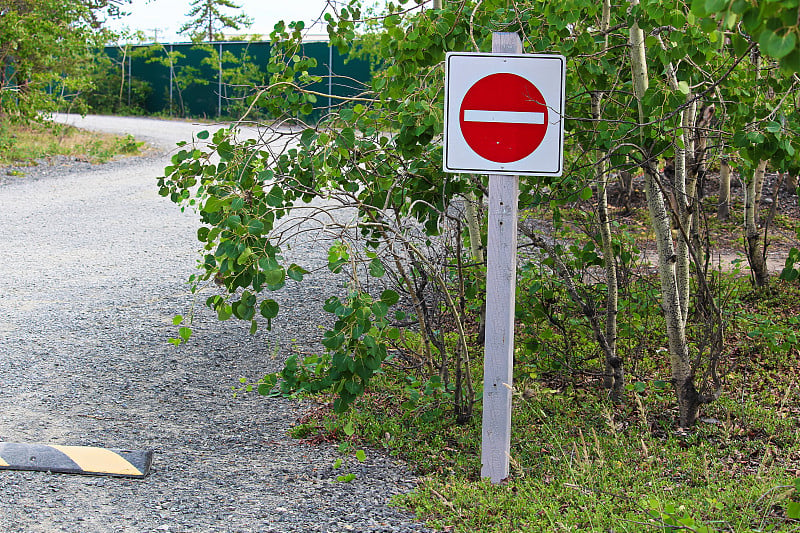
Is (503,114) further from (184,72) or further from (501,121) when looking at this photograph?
(184,72)

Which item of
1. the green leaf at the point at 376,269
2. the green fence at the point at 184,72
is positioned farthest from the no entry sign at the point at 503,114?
the green fence at the point at 184,72

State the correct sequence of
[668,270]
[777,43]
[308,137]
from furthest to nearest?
[668,270], [308,137], [777,43]

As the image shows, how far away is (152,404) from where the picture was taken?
4.59m

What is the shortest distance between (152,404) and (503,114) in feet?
8.88

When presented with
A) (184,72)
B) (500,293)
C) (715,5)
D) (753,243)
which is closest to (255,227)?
(500,293)

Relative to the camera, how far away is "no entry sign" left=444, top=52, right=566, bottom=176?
3422 mm

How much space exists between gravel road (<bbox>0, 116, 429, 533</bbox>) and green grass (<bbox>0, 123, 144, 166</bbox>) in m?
6.15

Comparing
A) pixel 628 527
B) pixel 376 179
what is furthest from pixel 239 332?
pixel 628 527

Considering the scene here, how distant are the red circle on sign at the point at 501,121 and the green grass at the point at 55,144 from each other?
12757 millimetres

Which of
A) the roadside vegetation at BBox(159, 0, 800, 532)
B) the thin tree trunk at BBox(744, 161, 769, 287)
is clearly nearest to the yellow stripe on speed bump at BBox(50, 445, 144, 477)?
the roadside vegetation at BBox(159, 0, 800, 532)

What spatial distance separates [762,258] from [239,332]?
4.67 m

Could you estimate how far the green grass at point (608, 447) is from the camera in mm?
3215

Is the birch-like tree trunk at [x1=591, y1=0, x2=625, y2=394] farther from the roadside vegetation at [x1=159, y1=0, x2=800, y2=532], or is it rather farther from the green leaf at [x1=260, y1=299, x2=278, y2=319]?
the green leaf at [x1=260, y1=299, x2=278, y2=319]

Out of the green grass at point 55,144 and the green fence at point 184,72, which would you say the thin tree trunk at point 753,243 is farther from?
the green fence at point 184,72
